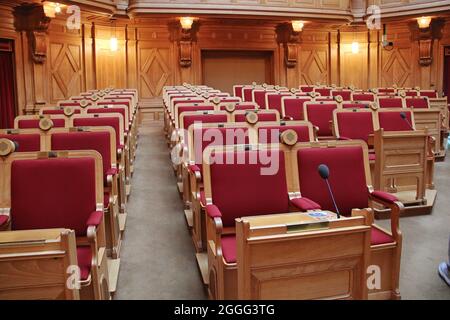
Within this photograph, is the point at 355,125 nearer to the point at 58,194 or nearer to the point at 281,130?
the point at 281,130

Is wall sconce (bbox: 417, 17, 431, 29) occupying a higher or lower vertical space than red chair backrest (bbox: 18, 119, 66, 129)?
higher

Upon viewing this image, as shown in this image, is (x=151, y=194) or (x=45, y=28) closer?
(x=151, y=194)

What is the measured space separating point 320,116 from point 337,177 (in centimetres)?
252

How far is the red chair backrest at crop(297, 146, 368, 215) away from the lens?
2625 mm

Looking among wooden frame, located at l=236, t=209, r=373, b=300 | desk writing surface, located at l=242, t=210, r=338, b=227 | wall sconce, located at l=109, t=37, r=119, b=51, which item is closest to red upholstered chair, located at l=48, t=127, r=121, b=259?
desk writing surface, located at l=242, t=210, r=338, b=227

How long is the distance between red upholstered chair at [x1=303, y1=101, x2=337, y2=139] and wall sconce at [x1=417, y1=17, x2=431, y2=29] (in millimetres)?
6446

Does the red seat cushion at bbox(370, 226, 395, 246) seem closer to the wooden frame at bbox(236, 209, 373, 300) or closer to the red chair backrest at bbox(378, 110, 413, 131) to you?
the wooden frame at bbox(236, 209, 373, 300)

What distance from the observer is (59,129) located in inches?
128

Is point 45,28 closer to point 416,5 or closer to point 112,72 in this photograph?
point 112,72

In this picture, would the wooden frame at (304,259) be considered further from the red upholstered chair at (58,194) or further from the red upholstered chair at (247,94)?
the red upholstered chair at (247,94)

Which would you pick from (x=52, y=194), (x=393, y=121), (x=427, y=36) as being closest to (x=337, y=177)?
(x=52, y=194)

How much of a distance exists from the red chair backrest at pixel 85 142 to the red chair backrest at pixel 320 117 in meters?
2.53
